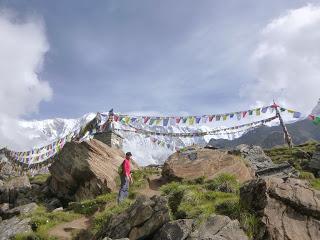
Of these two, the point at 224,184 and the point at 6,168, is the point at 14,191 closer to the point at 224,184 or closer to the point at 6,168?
the point at 224,184

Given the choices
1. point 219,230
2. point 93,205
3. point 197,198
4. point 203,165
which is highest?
point 203,165

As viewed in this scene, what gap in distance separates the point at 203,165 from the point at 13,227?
36.3 feet

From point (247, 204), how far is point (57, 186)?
687 inches

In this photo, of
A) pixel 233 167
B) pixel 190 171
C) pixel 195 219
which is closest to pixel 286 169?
pixel 233 167

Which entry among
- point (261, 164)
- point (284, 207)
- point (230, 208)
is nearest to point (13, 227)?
point (230, 208)

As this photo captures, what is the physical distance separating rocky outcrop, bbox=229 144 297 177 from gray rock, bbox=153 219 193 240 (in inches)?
475

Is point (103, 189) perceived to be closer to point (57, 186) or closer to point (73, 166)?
point (73, 166)

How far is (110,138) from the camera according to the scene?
35.2 meters

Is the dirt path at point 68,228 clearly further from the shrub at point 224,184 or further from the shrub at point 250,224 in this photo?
the shrub at point 250,224

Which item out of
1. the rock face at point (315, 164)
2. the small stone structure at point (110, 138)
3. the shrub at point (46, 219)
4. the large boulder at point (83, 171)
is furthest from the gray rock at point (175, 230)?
the small stone structure at point (110, 138)

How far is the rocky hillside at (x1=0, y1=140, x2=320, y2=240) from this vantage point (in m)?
14.0

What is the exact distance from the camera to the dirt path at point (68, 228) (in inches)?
744

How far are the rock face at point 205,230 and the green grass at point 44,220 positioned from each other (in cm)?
712

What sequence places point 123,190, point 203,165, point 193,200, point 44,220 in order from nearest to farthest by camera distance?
point 193,200
point 44,220
point 123,190
point 203,165
